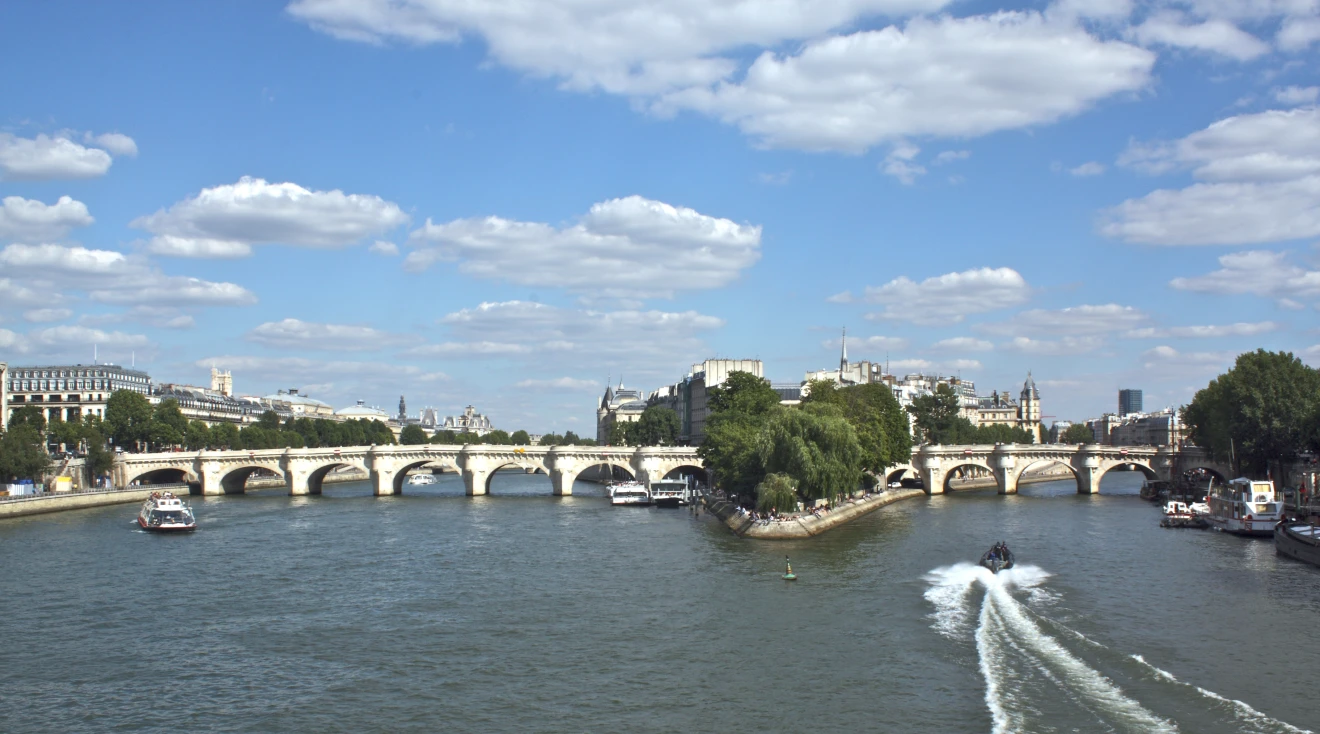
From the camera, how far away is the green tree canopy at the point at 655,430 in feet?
436

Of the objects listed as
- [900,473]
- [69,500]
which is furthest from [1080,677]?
[900,473]

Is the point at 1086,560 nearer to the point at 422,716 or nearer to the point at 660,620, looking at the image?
the point at 660,620

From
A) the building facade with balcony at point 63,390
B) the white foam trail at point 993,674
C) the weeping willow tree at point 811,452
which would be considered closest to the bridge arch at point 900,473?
the weeping willow tree at point 811,452

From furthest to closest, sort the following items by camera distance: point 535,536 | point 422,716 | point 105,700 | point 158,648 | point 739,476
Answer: point 739,476 < point 535,536 < point 158,648 < point 105,700 < point 422,716

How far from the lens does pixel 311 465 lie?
98250 millimetres

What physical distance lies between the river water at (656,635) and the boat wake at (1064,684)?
85mm

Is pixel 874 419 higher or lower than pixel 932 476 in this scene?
higher

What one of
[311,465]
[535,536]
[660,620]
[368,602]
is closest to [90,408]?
[311,465]

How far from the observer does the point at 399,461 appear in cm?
9669

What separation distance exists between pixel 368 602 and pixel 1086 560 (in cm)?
2976

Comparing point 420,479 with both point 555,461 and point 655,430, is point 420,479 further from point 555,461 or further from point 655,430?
point 555,461

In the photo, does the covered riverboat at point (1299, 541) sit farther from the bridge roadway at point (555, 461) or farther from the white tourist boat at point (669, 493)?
the bridge roadway at point (555, 461)

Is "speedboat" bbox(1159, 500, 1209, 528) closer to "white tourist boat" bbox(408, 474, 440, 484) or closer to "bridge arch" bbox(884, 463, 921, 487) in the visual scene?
"bridge arch" bbox(884, 463, 921, 487)

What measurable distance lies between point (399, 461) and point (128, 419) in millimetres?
37291
